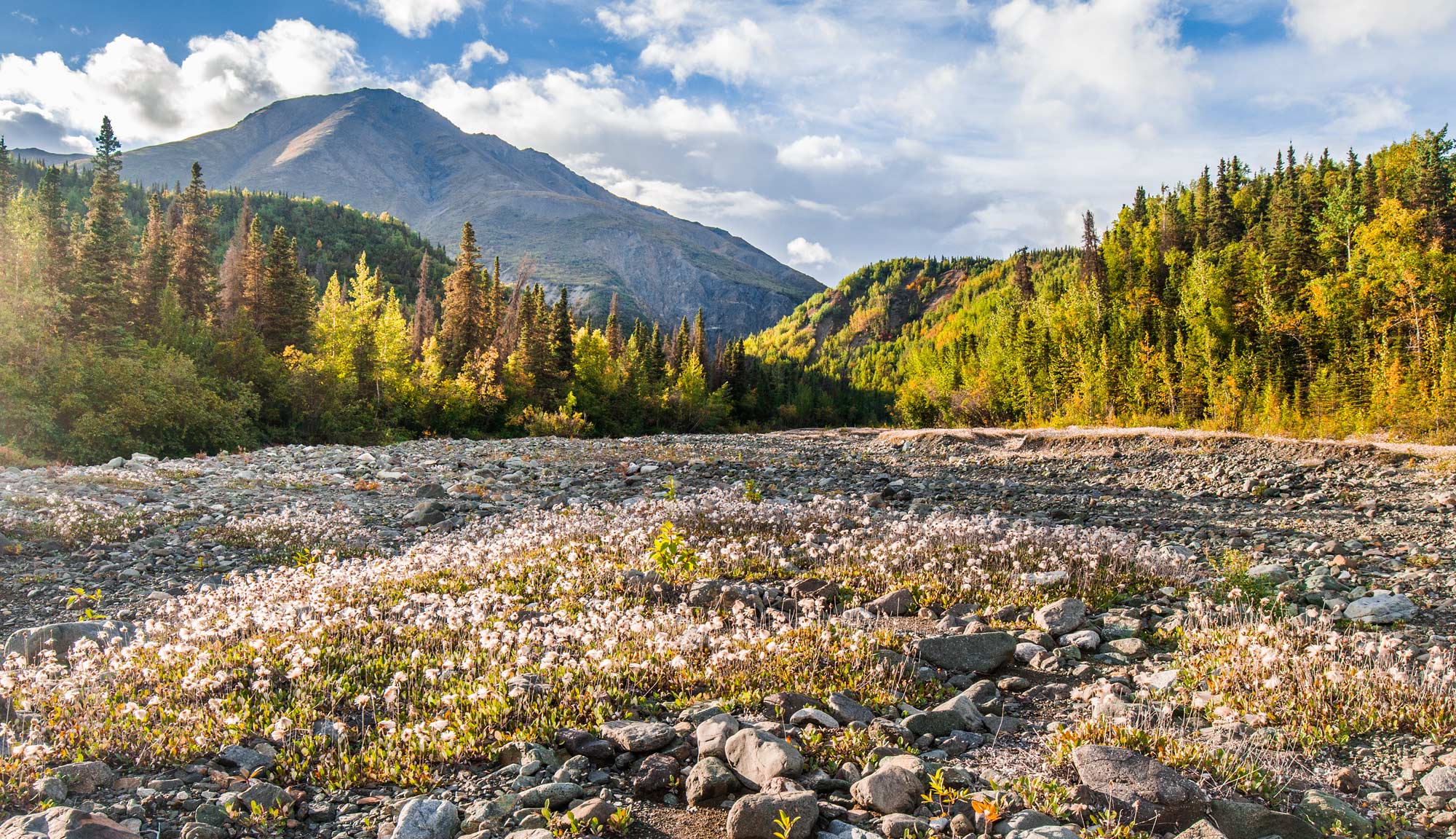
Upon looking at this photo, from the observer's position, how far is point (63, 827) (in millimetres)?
3738

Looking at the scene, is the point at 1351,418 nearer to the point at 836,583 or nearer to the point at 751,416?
the point at 836,583

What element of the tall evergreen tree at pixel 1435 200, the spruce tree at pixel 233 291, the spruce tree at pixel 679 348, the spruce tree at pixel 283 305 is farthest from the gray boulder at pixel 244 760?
the spruce tree at pixel 679 348

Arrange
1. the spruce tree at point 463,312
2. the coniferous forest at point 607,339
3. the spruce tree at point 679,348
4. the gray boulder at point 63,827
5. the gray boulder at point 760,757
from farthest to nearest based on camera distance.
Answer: the spruce tree at point 679,348
the spruce tree at point 463,312
the coniferous forest at point 607,339
the gray boulder at point 760,757
the gray boulder at point 63,827

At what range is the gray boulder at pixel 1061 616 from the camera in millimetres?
8594

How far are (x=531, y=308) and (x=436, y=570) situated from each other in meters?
58.0

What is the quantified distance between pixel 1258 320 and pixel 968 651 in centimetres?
5739

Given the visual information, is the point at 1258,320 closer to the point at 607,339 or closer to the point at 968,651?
the point at 968,651

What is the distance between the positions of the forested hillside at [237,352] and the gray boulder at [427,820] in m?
25.8

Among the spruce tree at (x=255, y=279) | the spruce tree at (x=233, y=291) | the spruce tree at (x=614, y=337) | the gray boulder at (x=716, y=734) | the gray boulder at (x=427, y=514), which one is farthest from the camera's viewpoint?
the spruce tree at (x=614, y=337)

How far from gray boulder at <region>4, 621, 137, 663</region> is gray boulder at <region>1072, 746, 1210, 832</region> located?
8345mm

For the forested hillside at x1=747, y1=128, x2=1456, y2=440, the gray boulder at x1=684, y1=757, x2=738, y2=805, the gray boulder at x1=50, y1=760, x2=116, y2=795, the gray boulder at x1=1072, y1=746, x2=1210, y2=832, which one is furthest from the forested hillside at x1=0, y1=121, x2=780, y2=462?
the forested hillside at x1=747, y1=128, x2=1456, y2=440

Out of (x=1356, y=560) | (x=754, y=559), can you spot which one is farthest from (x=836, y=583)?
(x=1356, y=560)

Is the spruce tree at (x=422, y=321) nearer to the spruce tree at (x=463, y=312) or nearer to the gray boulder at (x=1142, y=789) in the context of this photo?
the spruce tree at (x=463, y=312)

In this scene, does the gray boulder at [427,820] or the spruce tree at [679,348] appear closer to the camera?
the gray boulder at [427,820]
